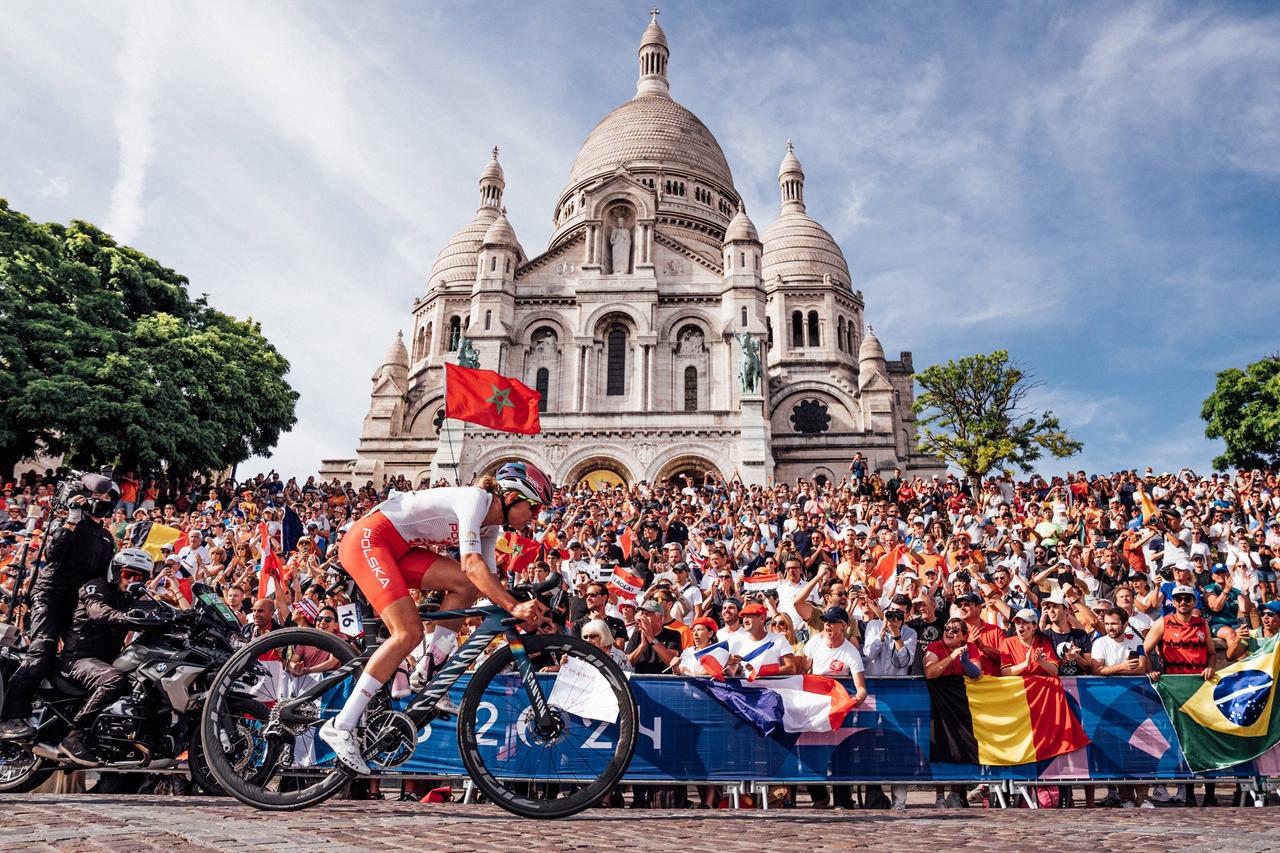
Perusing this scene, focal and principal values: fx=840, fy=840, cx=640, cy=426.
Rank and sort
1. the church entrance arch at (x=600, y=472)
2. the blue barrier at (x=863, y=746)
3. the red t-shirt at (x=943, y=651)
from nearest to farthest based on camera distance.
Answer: the blue barrier at (x=863, y=746), the red t-shirt at (x=943, y=651), the church entrance arch at (x=600, y=472)

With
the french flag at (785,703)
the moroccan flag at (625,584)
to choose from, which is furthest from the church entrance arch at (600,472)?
the french flag at (785,703)

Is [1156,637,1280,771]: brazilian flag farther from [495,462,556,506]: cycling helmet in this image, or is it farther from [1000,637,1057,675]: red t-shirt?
[495,462,556,506]: cycling helmet

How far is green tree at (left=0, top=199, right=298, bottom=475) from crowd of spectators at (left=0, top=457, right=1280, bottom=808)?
413cm

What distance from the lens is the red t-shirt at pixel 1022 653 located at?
24.9 ft

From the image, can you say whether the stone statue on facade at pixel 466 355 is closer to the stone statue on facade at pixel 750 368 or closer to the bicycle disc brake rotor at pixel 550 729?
the stone statue on facade at pixel 750 368

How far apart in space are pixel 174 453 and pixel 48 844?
27.1 m

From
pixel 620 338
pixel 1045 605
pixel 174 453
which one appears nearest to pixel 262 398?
pixel 174 453

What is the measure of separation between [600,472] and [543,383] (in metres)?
7.47

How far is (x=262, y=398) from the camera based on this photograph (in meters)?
32.6

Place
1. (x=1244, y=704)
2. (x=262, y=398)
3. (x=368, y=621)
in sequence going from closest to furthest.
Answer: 1. (x=368, y=621)
2. (x=1244, y=704)
3. (x=262, y=398)

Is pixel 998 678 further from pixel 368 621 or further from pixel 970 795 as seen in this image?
pixel 368 621

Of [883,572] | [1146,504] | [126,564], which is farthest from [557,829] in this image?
[1146,504]

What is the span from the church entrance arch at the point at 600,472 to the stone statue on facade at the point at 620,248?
1214 centimetres

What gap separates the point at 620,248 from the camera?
43.0 m
